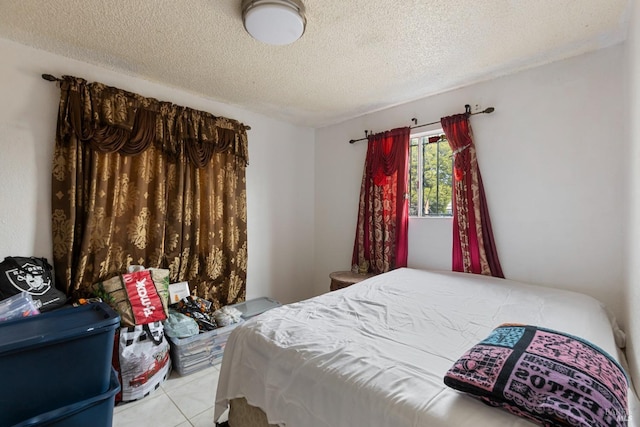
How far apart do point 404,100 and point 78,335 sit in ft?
10.2

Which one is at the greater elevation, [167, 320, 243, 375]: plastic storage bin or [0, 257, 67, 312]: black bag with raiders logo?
[0, 257, 67, 312]: black bag with raiders logo

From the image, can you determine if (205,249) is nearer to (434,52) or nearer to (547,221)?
(434,52)

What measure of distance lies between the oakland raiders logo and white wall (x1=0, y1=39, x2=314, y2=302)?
19 cm

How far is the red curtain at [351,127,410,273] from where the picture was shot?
2842 mm

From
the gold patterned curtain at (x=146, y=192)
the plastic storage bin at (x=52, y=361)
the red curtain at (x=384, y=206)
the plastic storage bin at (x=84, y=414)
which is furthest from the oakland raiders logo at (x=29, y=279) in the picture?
the red curtain at (x=384, y=206)

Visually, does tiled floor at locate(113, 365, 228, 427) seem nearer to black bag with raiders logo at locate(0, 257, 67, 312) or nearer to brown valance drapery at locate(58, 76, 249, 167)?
black bag with raiders logo at locate(0, 257, 67, 312)

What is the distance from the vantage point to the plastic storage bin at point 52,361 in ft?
3.77

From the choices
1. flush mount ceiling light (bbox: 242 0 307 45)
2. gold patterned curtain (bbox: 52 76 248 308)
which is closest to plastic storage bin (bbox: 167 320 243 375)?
gold patterned curtain (bbox: 52 76 248 308)

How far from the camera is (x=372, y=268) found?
3.04 m

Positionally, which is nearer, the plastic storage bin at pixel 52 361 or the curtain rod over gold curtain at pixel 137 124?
the plastic storage bin at pixel 52 361

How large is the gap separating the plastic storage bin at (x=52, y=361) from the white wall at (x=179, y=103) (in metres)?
0.94

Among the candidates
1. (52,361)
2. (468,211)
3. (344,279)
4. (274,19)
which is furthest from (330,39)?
(52,361)

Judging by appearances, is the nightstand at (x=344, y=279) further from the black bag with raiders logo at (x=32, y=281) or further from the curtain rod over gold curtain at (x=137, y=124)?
the black bag with raiders logo at (x=32, y=281)

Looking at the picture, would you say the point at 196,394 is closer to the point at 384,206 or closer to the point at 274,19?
the point at 384,206
